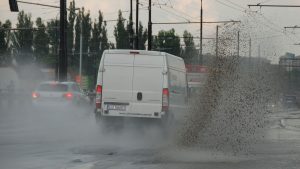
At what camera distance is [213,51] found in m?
19.2

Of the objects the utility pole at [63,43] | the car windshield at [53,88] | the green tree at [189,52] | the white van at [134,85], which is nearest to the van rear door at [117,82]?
the white van at [134,85]

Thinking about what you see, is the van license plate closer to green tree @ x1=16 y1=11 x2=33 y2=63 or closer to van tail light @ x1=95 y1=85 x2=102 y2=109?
van tail light @ x1=95 y1=85 x2=102 y2=109

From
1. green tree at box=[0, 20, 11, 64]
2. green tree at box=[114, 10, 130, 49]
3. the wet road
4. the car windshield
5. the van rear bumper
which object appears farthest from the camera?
green tree at box=[114, 10, 130, 49]

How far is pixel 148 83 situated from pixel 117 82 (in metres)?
0.86

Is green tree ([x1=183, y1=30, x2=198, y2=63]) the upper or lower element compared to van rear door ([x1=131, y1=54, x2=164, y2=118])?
upper

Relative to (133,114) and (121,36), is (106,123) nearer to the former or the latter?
(133,114)

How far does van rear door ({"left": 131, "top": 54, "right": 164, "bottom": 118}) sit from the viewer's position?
19.7m

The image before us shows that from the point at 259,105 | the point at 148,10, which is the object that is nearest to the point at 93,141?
the point at 259,105

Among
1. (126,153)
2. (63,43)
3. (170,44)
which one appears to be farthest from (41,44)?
(126,153)

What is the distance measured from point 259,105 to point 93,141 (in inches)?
221

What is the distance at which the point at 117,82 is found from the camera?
19812 mm

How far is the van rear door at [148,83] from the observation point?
1966cm

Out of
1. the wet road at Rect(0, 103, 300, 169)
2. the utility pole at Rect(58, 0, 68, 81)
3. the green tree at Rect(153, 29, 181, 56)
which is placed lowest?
the wet road at Rect(0, 103, 300, 169)

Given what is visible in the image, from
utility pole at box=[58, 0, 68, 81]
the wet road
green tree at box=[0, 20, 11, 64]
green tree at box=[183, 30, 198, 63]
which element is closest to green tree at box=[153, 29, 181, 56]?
green tree at box=[183, 30, 198, 63]
